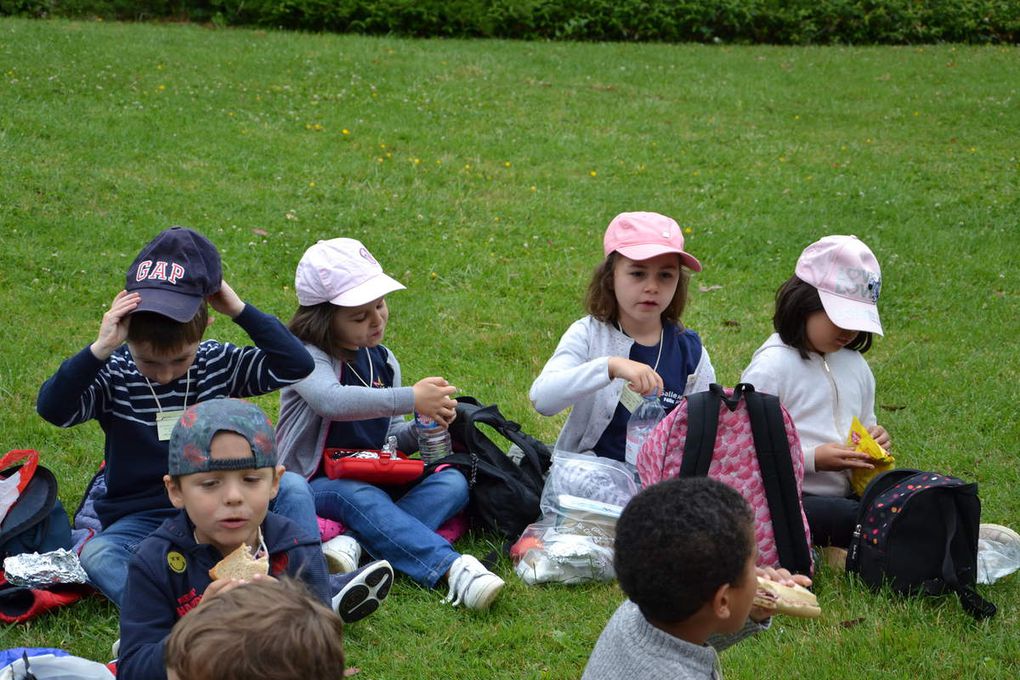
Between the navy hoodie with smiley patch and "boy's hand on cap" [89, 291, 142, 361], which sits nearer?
the navy hoodie with smiley patch

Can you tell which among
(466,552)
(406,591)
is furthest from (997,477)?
(406,591)

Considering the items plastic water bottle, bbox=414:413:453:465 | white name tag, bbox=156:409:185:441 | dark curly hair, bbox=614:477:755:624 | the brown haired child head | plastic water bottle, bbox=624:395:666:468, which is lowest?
plastic water bottle, bbox=414:413:453:465

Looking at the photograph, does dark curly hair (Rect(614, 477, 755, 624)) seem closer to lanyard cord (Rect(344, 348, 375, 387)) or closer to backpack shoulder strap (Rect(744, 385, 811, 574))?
backpack shoulder strap (Rect(744, 385, 811, 574))

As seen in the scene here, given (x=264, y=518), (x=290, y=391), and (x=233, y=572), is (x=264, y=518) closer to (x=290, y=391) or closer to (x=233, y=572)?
(x=233, y=572)

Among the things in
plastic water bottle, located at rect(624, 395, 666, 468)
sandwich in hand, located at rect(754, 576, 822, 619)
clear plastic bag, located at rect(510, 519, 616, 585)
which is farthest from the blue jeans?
sandwich in hand, located at rect(754, 576, 822, 619)

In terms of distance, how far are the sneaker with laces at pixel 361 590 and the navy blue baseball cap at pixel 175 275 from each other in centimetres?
103

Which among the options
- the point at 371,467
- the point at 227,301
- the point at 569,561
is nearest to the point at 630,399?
the point at 569,561

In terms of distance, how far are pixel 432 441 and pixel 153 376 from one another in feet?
4.01

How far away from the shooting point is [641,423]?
15.1ft

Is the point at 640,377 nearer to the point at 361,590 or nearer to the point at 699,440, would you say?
the point at 699,440

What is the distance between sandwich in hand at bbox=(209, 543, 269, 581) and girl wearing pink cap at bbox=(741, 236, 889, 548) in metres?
2.25

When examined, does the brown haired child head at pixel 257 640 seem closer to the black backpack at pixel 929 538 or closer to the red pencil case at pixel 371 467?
the red pencil case at pixel 371 467

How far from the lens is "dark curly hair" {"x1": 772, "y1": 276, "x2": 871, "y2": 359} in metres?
4.55

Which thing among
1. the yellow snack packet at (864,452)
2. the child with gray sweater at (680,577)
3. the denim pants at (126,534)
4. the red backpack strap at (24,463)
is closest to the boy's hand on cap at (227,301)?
the denim pants at (126,534)
